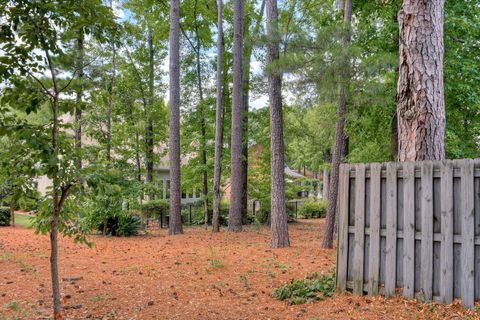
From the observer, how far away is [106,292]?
212 inches

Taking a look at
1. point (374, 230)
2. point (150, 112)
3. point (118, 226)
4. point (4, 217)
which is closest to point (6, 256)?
point (118, 226)

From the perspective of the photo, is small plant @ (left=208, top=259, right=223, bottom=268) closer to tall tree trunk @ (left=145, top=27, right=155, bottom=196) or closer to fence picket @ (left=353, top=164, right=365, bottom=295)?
fence picket @ (left=353, top=164, right=365, bottom=295)

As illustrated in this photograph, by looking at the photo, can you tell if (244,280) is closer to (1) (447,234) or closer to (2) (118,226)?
(1) (447,234)

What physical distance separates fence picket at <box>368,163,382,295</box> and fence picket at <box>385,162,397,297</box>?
4.5 inches

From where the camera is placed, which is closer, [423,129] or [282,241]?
[423,129]

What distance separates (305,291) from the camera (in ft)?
16.7

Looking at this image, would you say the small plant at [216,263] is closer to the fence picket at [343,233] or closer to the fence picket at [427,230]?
the fence picket at [343,233]

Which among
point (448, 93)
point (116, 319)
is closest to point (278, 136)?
point (448, 93)

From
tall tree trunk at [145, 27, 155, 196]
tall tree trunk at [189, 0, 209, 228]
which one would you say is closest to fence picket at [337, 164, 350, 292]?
tall tree trunk at [189, 0, 209, 228]

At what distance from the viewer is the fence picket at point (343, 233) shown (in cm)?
494

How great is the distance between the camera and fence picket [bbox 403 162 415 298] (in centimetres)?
433

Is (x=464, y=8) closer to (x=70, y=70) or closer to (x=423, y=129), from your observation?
(x=423, y=129)

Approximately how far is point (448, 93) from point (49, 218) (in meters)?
9.12

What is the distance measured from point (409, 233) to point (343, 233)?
2.73 feet
